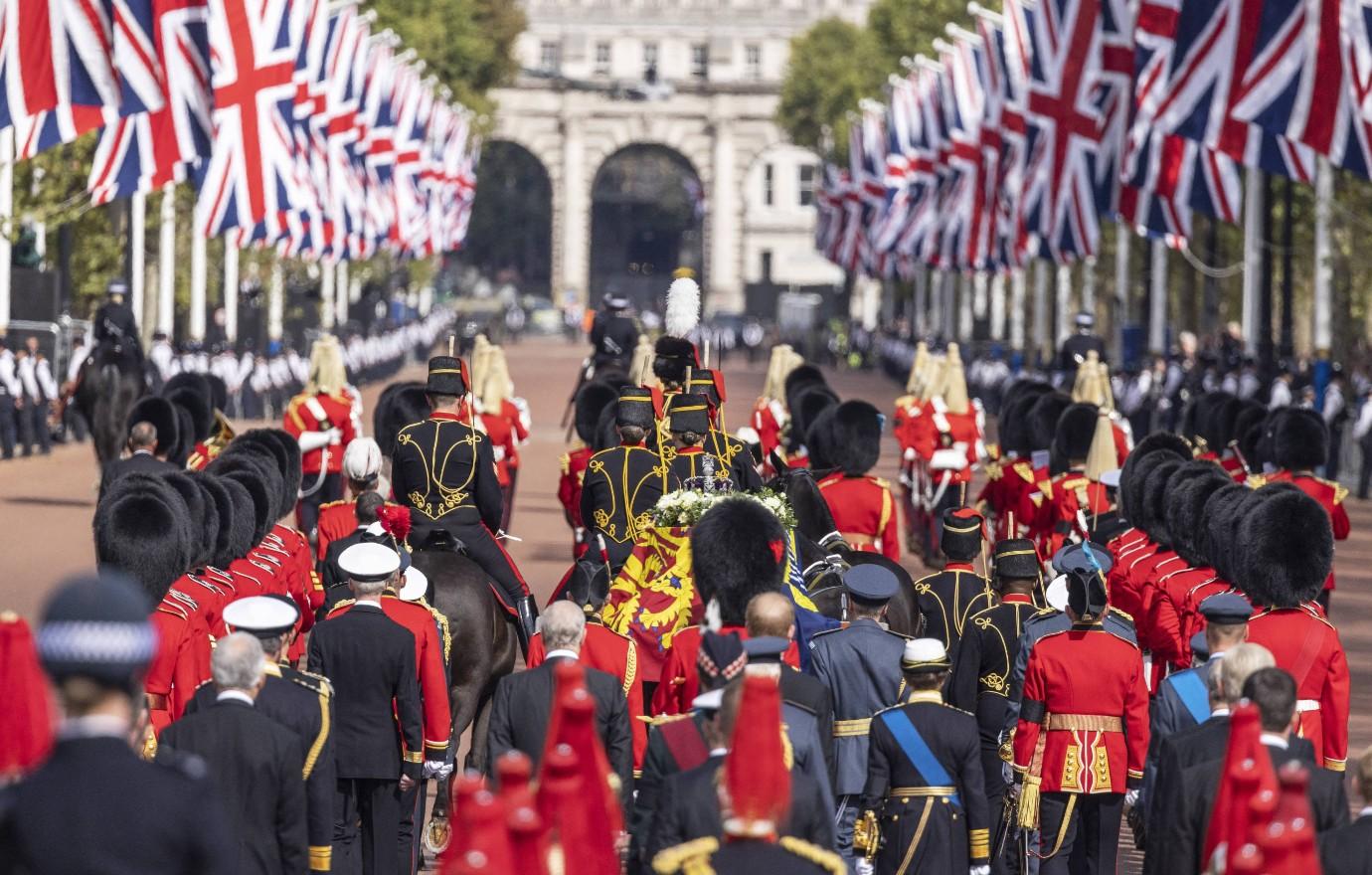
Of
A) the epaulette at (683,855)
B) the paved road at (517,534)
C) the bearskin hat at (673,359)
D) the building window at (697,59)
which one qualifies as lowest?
the paved road at (517,534)

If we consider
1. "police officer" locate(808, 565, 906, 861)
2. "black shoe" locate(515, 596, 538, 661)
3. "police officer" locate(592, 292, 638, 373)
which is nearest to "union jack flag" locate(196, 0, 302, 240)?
"police officer" locate(592, 292, 638, 373)

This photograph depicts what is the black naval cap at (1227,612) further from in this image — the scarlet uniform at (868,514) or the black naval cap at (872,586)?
the scarlet uniform at (868,514)

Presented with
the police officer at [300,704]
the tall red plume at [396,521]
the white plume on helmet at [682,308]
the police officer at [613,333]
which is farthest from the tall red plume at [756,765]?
the police officer at [613,333]

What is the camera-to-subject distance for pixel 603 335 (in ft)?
73.0

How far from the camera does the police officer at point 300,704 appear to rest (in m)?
7.70

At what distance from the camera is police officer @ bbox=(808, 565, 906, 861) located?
29.4 ft

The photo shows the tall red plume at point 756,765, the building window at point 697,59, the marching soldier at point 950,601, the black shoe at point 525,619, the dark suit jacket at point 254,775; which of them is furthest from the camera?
the building window at point 697,59

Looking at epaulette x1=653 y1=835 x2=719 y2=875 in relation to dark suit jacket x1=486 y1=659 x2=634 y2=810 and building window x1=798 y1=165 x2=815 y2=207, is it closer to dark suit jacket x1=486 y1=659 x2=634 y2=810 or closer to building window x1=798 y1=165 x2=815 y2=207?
dark suit jacket x1=486 y1=659 x2=634 y2=810

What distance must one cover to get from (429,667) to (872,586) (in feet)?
5.33

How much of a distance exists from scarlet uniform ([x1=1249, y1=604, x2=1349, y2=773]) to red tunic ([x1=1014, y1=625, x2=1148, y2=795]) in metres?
0.51

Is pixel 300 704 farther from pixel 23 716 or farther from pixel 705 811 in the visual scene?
pixel 23 716

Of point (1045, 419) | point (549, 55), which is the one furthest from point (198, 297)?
point (549, 55)

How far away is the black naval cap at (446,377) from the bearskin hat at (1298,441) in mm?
4874

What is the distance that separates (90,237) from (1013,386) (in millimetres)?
21658
